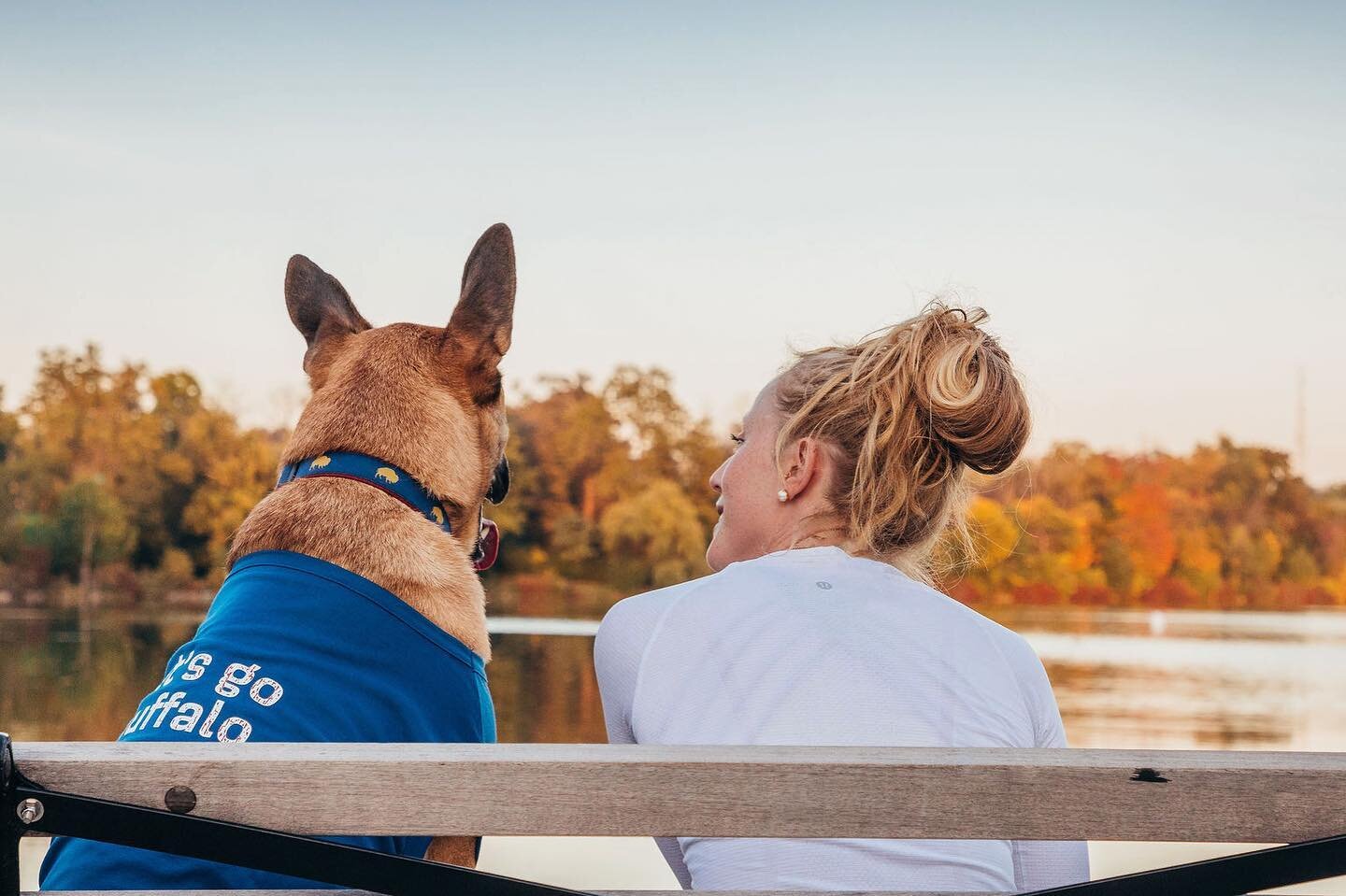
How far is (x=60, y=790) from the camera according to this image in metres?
1.20

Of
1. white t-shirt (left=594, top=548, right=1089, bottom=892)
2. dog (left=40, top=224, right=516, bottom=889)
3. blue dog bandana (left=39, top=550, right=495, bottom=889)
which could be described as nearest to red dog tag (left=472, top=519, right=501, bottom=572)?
dog (left=40, top=224, right=516, bottom=889)

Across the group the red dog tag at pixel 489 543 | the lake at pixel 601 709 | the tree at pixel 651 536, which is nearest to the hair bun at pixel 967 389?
the red dog tag at pixel 489 543

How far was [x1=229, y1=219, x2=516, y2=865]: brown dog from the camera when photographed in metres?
2.58

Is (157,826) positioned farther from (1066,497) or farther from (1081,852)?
(1066,497)

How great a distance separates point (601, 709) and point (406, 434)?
7.03 meters

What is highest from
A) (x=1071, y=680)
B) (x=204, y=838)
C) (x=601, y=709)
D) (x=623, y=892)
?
(x=204, y=838)

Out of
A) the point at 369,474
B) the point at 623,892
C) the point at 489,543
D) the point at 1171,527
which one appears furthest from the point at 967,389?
the point at 1171,527

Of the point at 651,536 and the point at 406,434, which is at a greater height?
the point at 406,434

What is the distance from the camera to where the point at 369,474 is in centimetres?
276

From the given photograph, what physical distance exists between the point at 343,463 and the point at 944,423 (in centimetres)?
142

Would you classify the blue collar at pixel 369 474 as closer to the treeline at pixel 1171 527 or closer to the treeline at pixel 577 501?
the treeline at pixel 577 501

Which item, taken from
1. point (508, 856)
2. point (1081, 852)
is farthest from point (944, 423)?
point (508, 856)

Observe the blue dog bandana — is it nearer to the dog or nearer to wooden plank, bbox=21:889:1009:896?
the dog

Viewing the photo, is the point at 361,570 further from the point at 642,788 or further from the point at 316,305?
the point at 642,788
